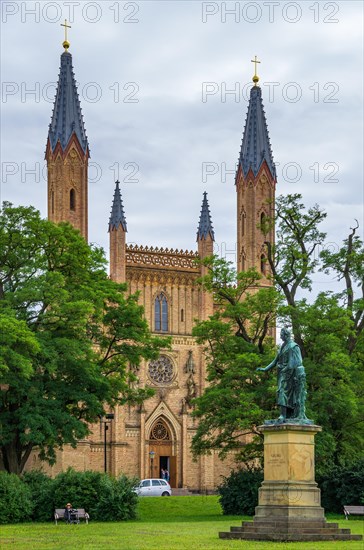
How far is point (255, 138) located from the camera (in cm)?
7344

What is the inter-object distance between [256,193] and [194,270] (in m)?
6.82

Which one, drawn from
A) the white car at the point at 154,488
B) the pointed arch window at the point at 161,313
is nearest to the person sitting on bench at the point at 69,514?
the white car at the point at 154,488

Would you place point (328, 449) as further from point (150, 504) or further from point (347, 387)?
point (150, 504)

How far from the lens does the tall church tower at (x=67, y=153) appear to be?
→ 220 feet

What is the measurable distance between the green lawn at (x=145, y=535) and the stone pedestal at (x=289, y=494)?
992 mm

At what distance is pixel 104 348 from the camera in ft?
148

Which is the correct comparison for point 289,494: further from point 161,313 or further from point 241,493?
point 161,313

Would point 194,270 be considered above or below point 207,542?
above

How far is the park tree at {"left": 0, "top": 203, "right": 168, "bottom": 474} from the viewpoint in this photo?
39.2 metres

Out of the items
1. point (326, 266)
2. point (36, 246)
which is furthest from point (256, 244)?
point (36, 246)

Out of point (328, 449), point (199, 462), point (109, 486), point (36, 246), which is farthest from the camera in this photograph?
point (199, 462)

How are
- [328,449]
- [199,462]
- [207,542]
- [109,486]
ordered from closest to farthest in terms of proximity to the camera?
[207,542], [109,486], [328,449], [199,462]

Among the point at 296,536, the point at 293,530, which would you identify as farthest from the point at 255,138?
the point at 296,536

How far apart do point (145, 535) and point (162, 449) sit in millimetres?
41025
